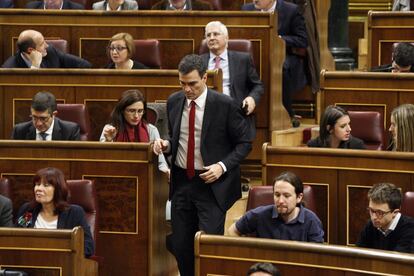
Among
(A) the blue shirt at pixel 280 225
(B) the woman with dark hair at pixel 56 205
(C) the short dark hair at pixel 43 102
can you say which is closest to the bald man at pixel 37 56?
(C) the short dark hair at pixel 43 102

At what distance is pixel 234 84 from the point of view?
15.9ft

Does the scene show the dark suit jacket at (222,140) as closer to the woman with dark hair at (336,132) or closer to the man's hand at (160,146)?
the man's hand at (160,146)

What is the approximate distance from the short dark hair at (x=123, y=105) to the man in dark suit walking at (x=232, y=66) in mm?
646

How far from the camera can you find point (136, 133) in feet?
14.0

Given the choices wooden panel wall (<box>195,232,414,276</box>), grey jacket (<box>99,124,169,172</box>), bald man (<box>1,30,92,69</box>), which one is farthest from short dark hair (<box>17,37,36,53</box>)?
wooden panel wall (<box>195,232,414,276</box>)

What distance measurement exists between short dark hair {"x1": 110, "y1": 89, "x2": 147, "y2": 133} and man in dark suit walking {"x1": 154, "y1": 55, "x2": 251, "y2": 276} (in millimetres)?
274

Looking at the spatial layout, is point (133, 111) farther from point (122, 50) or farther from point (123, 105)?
point (122, 50)

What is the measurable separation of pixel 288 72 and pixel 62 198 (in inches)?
76.6

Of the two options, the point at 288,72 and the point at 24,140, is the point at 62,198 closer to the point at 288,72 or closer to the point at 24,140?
the point at 24,140

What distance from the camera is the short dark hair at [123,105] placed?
4.23m

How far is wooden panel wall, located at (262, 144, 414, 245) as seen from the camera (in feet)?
12.8

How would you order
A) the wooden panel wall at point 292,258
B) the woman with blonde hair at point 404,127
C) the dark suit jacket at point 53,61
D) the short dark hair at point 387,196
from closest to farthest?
the wooden panel wall at point 292,258 → the short dark hair at point 387,196 → the woman with blonde hair at point 404,127 → the dark suit jacket at point 53,61

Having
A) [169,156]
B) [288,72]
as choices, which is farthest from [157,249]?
[288,72]

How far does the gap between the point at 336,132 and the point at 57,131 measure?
1027 millimetres
